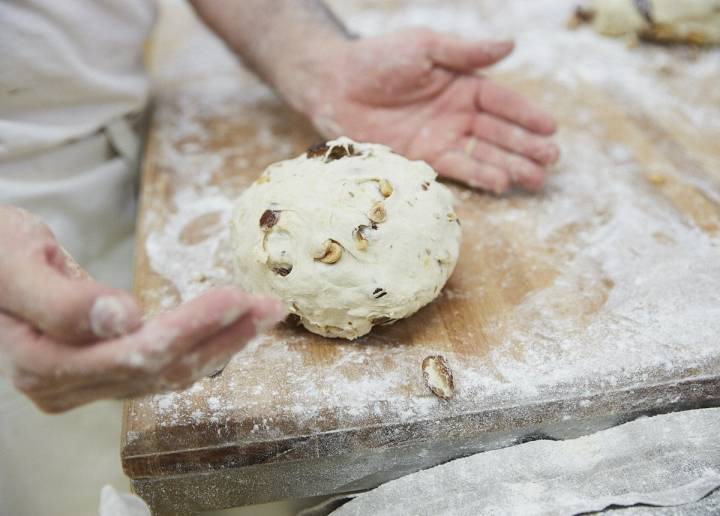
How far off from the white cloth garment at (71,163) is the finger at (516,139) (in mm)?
840

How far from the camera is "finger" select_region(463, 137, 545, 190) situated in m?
1.37

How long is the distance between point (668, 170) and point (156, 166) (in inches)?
47.4

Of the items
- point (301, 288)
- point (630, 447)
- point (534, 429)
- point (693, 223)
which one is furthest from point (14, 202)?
point (693, 223)

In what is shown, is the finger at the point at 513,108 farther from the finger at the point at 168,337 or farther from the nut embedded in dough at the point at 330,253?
the finger at the point at 168,337

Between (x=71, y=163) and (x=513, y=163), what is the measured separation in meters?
0.99

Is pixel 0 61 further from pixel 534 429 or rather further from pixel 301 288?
pixel 534 429

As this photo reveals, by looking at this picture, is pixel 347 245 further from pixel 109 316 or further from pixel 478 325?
pixel 109 316

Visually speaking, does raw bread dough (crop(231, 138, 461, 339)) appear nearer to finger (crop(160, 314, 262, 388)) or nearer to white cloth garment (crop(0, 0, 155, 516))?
finger (crop(160, 314, 262, 388))

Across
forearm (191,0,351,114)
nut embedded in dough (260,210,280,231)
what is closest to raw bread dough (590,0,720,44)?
forearm (191,0,351,114)

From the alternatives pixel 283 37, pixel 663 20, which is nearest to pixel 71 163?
pixel 283 37

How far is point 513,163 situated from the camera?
1.39 meters

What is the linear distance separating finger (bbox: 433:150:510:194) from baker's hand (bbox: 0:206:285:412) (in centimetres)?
79

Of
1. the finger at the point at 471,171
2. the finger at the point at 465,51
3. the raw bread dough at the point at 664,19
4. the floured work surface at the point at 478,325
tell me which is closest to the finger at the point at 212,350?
the floured work surface at the point at 478,325

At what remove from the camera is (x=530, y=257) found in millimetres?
1242
